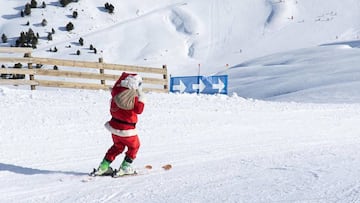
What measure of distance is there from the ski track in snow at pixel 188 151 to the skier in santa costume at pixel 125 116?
0.82ft

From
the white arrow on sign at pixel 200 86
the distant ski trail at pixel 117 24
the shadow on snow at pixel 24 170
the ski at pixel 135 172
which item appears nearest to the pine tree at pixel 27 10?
the distant ski trail at pixel 117 24

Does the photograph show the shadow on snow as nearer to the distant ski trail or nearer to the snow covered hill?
the snow covered hill

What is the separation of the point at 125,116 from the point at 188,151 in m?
2.04

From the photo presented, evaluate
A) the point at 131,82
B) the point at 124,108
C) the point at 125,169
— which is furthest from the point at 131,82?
the point at 125,169

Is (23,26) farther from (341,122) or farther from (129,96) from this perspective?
(129,96)

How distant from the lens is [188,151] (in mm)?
7645

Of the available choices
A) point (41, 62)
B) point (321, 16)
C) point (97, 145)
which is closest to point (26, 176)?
point (97, 145)

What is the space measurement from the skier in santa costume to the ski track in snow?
0.25 m

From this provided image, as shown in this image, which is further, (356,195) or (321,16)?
(321,16)

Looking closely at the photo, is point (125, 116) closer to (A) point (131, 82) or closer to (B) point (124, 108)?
(B) point (124, 108)

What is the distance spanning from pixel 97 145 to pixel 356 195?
5.11m

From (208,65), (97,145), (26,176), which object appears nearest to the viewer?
(26,176)

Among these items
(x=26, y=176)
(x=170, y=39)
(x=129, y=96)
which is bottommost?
(x=26, y=176)

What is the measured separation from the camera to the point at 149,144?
853 centimetres
